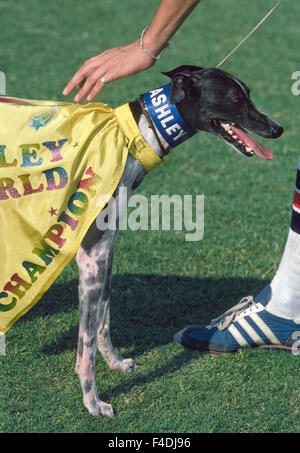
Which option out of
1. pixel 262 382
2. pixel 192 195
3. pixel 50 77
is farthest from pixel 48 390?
pixel 50 77

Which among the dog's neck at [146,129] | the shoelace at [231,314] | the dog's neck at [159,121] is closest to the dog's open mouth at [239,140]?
the dog's neck at [159,121]

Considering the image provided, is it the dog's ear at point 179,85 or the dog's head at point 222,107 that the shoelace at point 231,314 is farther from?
the dog's ear at point 179,85

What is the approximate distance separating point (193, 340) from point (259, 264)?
109cm

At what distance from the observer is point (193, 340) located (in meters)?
4.01

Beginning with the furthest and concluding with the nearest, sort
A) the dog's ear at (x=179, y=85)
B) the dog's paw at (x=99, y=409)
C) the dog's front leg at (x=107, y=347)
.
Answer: the dog's front leg at (x=107, y=347) → the dog's paw at (x=99, y=409) → the dog's ear at (x=179, y=85)

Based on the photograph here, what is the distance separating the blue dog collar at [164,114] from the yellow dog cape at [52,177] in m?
0.10

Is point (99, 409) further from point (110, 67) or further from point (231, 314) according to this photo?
point (110, 67)

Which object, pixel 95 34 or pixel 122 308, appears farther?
pixel 95 34

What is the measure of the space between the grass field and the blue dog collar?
1.29 m

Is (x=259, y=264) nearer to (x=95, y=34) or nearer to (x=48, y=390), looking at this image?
(x=48, y=390)

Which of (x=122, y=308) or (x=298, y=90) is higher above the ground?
(x=298, y=90)

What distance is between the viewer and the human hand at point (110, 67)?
3293 millimetres

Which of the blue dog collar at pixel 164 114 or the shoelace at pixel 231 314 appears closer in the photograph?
the blue dog collar at pixel 164 114

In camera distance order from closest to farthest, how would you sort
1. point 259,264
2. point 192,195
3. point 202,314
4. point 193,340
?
1. point 193,340
2. point 202,314
3. point 259,264
4. point 192,195
